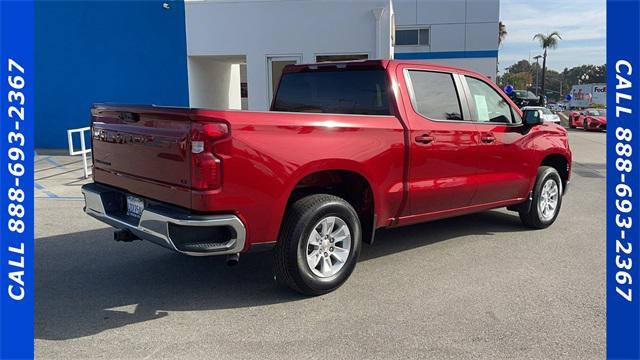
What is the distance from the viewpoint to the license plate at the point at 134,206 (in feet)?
13.7

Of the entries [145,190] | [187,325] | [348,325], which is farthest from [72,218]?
[348,325]

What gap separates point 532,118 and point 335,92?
2.39 metres

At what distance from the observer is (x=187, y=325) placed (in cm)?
382

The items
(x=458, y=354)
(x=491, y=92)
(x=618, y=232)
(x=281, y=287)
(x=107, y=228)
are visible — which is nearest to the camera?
(x=458, y=354)

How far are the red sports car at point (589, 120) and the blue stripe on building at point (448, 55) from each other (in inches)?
A: 321

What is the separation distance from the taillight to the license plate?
79 cm

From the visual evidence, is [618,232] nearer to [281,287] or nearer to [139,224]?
[281,287]

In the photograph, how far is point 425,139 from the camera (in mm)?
4961

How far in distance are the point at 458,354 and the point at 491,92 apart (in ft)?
11.3

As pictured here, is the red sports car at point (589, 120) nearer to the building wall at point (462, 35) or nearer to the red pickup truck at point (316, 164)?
the building wall at point (462, 35)

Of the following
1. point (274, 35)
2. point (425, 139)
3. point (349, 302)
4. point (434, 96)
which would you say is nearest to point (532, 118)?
point (434, 96)

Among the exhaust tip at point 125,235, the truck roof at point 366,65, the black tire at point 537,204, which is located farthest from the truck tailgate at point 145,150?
the black tire at point 537,204

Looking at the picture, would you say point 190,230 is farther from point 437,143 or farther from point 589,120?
point 589,120

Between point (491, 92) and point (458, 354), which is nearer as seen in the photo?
point (458, 354)
